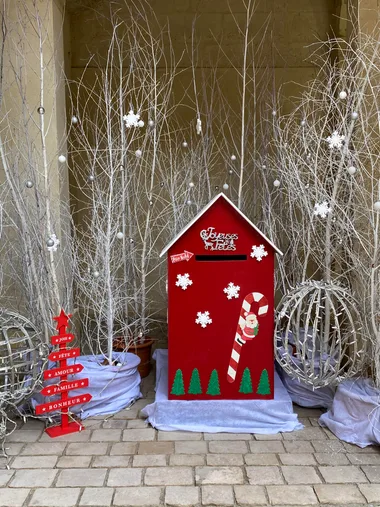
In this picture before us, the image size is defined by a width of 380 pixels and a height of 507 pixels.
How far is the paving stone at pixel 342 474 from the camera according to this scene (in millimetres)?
3178

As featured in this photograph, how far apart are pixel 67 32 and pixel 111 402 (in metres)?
4.87

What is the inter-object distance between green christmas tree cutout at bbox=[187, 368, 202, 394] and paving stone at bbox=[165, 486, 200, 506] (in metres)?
0.87

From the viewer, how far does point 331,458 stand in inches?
136

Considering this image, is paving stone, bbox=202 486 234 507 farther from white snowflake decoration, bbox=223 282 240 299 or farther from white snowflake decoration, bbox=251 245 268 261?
white snowflake decoration, bbox=251 245 268 261

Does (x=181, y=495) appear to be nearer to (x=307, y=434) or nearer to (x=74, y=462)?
(x=74, y=462)

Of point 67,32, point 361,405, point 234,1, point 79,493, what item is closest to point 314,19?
point 234,1

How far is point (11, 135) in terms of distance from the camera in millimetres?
4211

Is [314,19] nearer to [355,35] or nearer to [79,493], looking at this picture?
[355,35]

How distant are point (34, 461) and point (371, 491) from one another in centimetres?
228

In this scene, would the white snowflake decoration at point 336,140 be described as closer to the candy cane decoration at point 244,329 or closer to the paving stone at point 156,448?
the candy cane decoration at point 244,329

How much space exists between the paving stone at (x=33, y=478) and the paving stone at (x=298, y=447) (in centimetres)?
167

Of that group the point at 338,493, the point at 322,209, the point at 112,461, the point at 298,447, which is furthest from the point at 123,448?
the point at 322,209

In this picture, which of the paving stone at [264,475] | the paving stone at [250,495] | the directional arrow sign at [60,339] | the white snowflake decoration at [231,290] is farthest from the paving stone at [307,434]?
the directional arrow sign at [60,339]

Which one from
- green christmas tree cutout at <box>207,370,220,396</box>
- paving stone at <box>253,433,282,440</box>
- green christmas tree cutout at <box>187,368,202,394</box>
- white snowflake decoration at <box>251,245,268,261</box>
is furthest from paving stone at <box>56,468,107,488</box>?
white snowflake decoration at <box>251,245,268,261</box>
